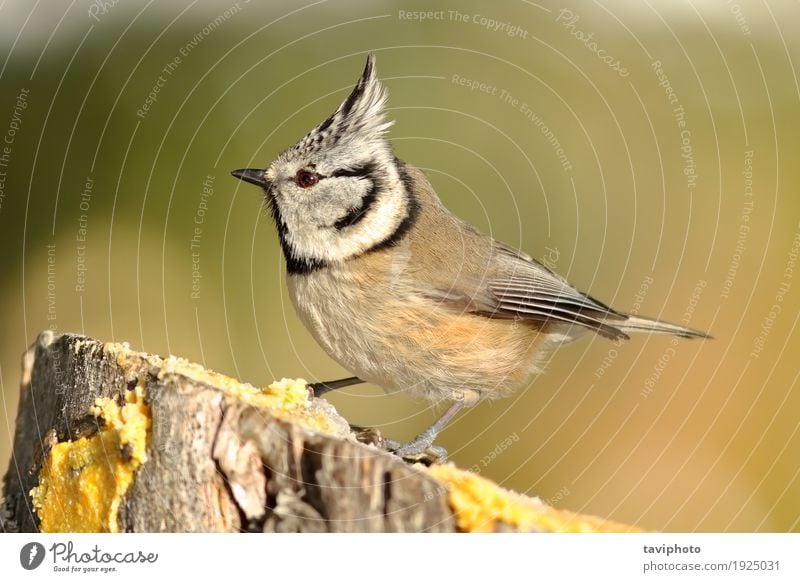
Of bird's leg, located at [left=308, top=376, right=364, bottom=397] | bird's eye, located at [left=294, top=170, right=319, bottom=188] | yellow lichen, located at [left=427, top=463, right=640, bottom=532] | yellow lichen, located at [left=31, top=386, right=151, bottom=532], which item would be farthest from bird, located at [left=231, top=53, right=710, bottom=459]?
yellow lichen, located at [left=31, top=386, right=151, bottom=532]

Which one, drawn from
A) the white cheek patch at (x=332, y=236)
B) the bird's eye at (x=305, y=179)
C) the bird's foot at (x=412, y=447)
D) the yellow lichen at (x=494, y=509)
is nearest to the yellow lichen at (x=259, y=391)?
the bird's foot at (x=412, y=447)

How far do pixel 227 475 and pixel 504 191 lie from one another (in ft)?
6.20

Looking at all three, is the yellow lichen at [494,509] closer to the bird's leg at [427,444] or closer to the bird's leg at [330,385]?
the bird's leg at [427,444]

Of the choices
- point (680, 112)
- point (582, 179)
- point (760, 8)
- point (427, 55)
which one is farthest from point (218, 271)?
point (760, 8)

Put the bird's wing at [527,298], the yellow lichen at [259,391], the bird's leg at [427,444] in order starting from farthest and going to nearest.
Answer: the bird's wing at [527,298] → the bird's leg at [427,444] → the yellow lichen at [259,391]

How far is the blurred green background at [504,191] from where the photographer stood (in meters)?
3.13

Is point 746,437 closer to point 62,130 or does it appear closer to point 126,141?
point 126,141

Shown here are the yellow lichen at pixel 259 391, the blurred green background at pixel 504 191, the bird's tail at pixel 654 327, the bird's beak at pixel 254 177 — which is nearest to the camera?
the yellow lichen at pixel 259 391

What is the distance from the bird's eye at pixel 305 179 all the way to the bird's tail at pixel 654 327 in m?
1.25

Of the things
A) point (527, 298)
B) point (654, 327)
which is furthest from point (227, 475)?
point (654, 327)

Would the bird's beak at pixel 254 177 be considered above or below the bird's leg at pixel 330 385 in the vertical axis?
above

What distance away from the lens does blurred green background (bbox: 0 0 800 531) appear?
3.13 metres
